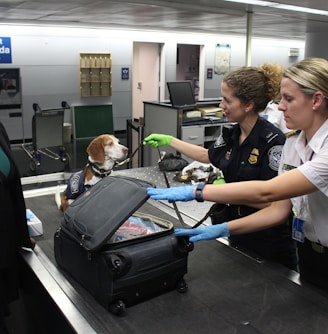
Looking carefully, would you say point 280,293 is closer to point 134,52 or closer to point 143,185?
point 143,185

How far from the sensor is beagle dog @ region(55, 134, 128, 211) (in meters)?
2.30

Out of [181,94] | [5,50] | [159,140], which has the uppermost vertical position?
[5,50]

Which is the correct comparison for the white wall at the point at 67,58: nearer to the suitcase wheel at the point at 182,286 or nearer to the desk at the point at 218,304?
the desk at the point at 218,304

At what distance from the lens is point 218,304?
4.79 ft

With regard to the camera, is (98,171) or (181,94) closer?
(98,171)

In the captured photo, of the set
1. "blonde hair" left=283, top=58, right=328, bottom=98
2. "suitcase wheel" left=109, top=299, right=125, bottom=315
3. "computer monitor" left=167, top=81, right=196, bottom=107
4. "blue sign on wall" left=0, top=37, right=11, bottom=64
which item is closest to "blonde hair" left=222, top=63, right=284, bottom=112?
"blonde hair" left=283, top=58, right=328, bottom=98

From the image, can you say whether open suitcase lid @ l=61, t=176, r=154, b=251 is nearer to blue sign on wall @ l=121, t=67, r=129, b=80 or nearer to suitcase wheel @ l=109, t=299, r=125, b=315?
suitcase wheel @ l=109, t=299, r=125, b=315

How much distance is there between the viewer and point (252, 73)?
1.78m

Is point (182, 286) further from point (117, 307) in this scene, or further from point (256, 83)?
point (256, 83)

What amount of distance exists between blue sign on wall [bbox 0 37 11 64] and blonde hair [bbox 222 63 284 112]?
7651mm

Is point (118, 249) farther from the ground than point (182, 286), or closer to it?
farther from the ground

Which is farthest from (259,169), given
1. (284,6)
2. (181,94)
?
(181,94)

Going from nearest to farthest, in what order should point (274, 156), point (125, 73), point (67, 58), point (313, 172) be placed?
point (313, 172)
point (274, 156)
point (67, 58)
point (125, 73)

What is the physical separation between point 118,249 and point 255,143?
2.60 feet
